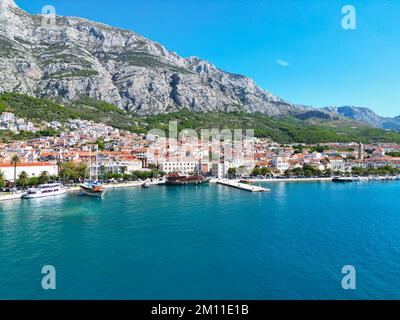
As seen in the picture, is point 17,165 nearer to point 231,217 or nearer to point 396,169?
point 231,217

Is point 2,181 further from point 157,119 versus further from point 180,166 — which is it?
point 157,119

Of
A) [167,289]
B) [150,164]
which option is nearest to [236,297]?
[167,289]

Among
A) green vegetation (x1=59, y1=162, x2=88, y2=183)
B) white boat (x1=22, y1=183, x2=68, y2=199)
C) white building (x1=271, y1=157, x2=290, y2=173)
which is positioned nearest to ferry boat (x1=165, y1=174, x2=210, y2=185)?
green vegetation (x1=59, y1=162, x2=88, y2=183)

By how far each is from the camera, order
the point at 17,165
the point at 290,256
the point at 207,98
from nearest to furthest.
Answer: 1. the point at 290,256
2. the point at 17,165
3. the point at 207,98

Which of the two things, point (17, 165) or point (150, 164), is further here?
point (150, 164)

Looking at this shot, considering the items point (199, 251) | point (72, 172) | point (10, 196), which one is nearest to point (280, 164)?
point (72, 172)

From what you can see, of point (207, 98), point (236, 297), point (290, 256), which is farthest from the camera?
point (207, 98)

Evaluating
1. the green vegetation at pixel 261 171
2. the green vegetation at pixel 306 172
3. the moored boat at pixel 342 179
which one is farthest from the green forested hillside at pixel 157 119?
the moored boat at pixel 342 179

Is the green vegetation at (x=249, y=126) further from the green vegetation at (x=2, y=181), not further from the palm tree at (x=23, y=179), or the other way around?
the green vegetation at (x=2, y=181)
